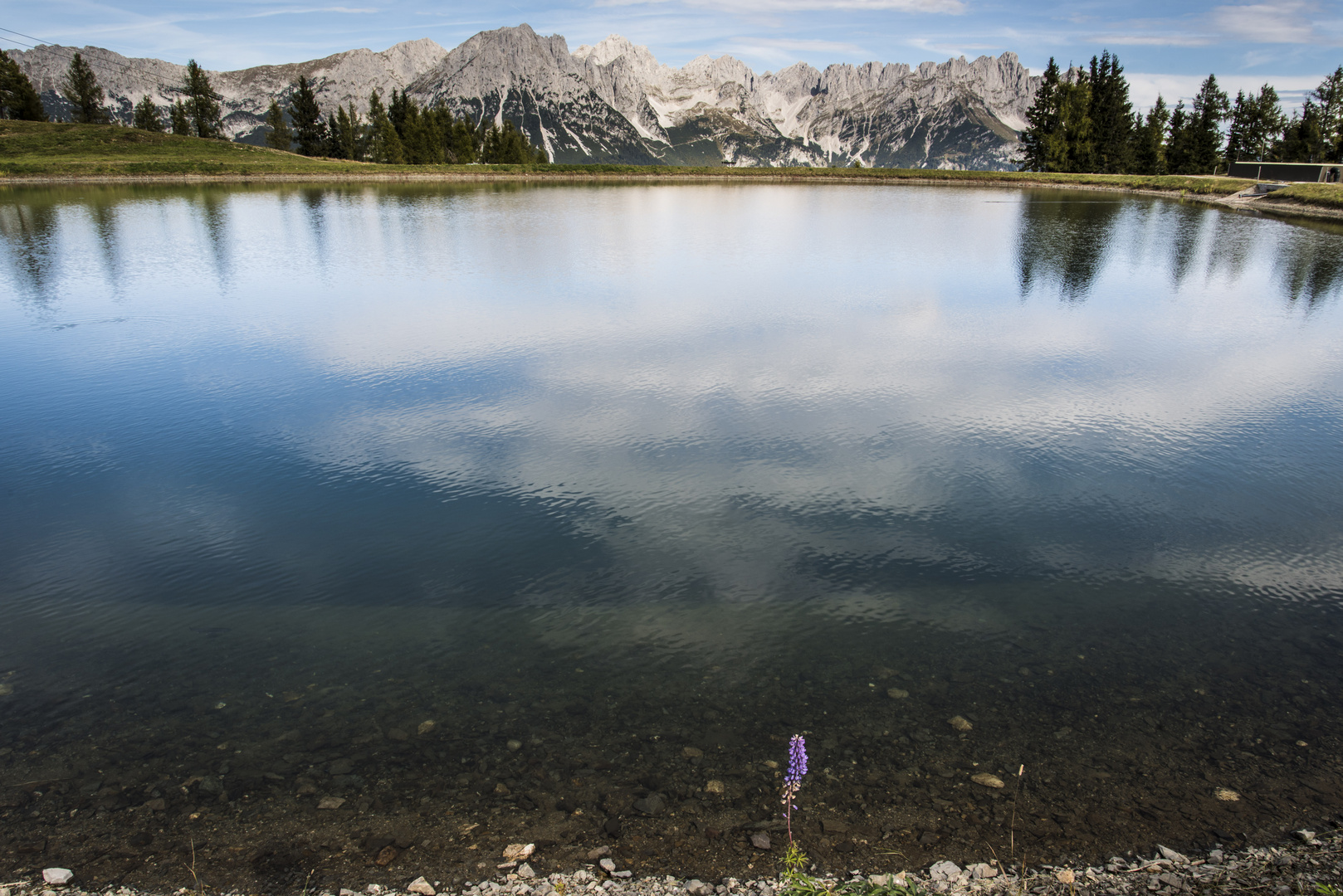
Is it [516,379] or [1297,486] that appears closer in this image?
[1297,486]

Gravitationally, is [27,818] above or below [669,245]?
below

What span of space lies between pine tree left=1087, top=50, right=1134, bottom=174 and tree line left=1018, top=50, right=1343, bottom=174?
5.9 inches

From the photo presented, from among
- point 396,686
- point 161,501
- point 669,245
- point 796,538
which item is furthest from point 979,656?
point 669,245

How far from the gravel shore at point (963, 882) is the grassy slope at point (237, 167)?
103 meters

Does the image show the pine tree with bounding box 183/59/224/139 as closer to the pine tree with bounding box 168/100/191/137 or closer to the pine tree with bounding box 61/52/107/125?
the pine tree with bounding box 168/100/191/137

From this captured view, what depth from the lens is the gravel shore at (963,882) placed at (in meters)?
5.06

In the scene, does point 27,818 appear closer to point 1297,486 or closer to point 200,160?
point 1297,486

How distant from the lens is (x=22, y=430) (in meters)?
13.9

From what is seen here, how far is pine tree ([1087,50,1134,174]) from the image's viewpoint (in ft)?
419

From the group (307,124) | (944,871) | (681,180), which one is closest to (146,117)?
(307,124)

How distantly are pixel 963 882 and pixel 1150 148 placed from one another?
503 feet

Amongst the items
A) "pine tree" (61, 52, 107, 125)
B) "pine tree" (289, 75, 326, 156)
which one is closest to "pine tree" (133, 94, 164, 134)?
"pine tree" (61, 52, 107, 125)

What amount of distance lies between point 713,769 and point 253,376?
51.0 feet

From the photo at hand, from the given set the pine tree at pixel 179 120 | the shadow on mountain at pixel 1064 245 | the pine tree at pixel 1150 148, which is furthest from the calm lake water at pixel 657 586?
the pine tree at pixel 179 120
